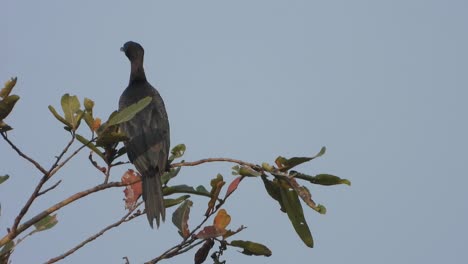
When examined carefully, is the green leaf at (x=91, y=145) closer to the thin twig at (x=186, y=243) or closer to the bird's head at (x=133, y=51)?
the thin twig at (x=186, y=243)

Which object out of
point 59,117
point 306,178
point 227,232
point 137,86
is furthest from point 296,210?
point 137,86

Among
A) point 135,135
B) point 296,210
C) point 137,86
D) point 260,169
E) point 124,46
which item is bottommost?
point 296,210

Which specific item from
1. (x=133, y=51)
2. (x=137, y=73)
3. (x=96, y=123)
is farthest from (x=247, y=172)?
(x=133, y=51)

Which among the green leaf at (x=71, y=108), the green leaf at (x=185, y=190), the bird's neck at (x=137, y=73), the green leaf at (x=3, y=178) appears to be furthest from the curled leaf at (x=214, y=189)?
the bird's neck at (x=137, y=73)

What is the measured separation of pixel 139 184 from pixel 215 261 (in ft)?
3.24

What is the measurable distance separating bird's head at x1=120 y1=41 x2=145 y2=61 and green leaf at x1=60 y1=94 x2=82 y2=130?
453 cm

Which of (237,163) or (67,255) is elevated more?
(237,163)

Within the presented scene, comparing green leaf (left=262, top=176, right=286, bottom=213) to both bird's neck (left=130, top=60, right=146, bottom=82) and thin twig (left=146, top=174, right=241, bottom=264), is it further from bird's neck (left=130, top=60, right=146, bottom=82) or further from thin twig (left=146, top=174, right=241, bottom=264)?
bird's neck (left=130, top=60, right=146, bottom=82)

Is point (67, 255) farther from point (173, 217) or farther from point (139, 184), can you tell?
point (139, 184)

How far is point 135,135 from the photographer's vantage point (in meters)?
6.32

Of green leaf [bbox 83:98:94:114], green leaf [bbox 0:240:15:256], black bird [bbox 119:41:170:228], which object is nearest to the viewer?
green leaf [bbox 0:240:15:256]

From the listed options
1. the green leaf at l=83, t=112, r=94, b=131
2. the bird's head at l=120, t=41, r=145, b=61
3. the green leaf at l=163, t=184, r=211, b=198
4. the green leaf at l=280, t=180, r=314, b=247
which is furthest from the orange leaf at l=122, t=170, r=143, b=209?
the bird's head at l=120, t=41, r=145, b=61

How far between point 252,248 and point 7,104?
1.37 metres

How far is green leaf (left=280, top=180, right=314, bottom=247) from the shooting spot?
3.46m
